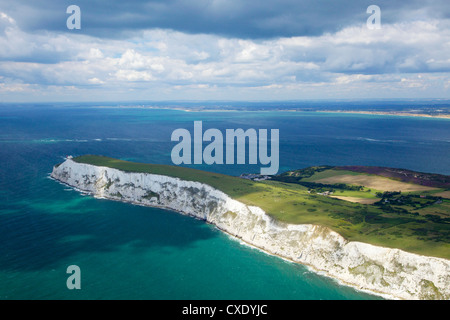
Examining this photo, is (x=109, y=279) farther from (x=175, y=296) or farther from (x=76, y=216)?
(x=76, y=216)

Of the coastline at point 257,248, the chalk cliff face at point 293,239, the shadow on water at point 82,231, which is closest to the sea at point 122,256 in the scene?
the shadow on water at point 82,231

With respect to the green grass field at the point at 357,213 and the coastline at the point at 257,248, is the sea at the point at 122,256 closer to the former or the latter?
the coastline at the point at 257,248

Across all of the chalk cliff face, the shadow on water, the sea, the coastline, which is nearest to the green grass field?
the chalk cliff face

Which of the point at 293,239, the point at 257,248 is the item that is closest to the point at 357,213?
the point at 293,239

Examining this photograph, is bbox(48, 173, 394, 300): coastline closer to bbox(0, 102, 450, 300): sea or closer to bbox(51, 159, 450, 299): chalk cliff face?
bbox(51, 159, 450, 299): chalk cliff face

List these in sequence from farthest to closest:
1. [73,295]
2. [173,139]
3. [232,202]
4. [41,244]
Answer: [173,139]
[232,202]
[41,244]
[73,295]

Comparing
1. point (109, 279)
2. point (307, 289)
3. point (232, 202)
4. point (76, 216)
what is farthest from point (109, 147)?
point (307, 289)

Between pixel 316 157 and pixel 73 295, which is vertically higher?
pixel 316 157
